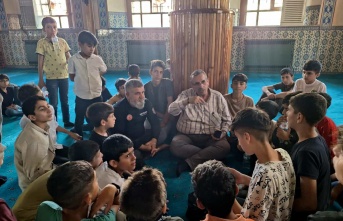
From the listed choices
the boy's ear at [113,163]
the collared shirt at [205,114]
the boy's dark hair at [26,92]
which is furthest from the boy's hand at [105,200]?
the boy's dark hair at [26,92]

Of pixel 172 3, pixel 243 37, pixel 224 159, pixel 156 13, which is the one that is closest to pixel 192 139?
pixel 224 159

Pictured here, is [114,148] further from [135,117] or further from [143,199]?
[135,117]

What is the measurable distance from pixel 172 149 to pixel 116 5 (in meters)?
6.85

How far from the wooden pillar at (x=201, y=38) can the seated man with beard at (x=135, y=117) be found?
485mm

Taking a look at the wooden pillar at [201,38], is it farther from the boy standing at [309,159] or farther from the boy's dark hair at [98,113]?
the boy standing at [309,159]

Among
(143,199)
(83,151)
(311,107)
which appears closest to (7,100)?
(83,151)

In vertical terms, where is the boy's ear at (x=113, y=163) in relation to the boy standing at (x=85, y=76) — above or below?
below

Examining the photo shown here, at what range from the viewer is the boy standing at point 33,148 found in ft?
5.91

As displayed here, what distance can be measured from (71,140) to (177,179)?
62.4 inches

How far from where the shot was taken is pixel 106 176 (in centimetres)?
159

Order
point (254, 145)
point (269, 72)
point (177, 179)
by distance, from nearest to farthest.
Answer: point (254, 145), point (177, 179), point (269, 72)

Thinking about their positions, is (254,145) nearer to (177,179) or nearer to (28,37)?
(177,179)

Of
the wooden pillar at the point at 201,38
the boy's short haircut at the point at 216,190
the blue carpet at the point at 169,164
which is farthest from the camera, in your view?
the wooden pillar at the point at 201,38

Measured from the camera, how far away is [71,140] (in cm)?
320
